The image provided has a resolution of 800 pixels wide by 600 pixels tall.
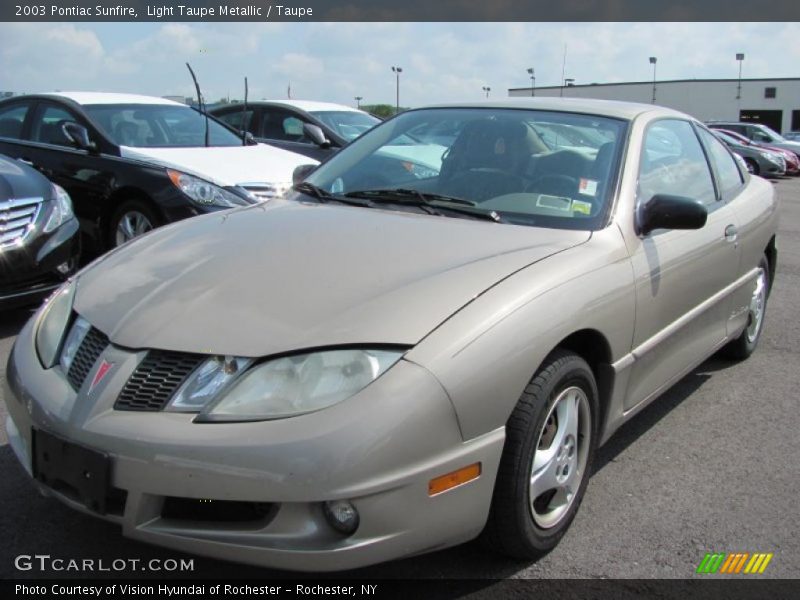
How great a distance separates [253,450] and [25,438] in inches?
33.8

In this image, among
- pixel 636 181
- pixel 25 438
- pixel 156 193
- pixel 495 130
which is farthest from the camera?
pixel 156 193

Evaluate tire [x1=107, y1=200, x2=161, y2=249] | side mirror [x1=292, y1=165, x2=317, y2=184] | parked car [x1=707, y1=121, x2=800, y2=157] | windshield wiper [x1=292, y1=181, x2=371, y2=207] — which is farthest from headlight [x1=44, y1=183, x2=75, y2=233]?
parked car [x1=707, y1=121, x2=800, y2=157]

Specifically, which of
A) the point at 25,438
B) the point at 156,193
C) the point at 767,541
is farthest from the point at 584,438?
the point at 156,193

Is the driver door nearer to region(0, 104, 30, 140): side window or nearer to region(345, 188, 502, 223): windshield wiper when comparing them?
region(345, 188, 502, 223): windshield wiper

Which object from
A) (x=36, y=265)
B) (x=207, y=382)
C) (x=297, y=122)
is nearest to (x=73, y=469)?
(x=207, y=382)

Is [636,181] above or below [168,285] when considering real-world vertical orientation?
above

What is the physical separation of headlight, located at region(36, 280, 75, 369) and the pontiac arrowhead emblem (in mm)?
314

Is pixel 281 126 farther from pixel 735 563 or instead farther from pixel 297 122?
pixel 735 563

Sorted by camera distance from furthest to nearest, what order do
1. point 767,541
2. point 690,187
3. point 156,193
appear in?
point 156,193
point 690,187
point 767,541

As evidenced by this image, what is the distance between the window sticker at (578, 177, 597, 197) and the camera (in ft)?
10.3

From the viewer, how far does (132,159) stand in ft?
20.5

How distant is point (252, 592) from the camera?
2381 millimetres

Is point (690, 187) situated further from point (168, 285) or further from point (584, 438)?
point (168, 285)

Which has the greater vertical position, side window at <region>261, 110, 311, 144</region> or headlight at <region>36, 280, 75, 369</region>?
side window at <region>261, 110, 311, 144</region>
